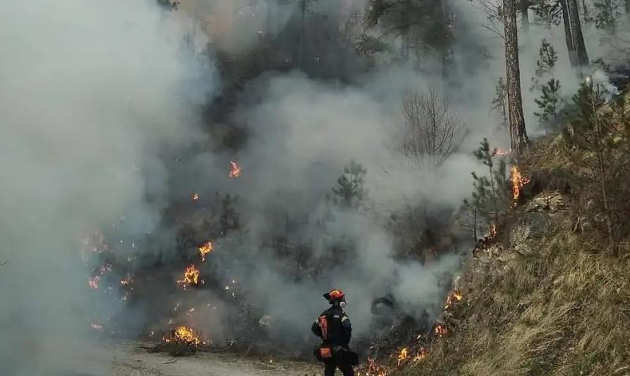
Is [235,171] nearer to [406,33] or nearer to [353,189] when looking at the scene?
[353,189]

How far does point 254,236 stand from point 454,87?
9.61m

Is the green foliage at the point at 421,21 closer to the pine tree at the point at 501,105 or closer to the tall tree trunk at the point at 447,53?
the tall tree trunk at the point at 447,53

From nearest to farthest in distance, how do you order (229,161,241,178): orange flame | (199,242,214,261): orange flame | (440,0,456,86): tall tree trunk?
(199,242,214,261): orange flame → (440,0,456,86): tall tree trunk → (229,161,241,178): orange flame

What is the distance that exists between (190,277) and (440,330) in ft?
34.8

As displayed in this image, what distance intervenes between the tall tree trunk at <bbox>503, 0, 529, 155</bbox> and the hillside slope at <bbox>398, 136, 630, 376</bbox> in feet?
5.87

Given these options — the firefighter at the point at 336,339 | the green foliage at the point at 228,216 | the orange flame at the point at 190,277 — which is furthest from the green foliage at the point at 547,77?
the orange flame at the point at 190,277

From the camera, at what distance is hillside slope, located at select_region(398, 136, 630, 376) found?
428cm

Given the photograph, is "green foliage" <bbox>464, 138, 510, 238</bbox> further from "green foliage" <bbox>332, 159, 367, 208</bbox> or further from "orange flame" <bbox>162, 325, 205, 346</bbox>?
"orange flame" <bbox>162, 325, 205, 346</bbox>

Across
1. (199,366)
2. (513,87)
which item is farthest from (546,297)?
(199,366)

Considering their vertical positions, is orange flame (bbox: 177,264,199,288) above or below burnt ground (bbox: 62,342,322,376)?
above

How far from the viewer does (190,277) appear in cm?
1602

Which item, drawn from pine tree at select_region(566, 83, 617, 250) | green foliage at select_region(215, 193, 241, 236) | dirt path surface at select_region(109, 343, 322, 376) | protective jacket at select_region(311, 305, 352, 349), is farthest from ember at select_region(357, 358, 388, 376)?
green foliage at select_region(215, 193, 241, 236)

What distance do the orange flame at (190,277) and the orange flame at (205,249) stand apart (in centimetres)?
76

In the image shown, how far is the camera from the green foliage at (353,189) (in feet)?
46.3
